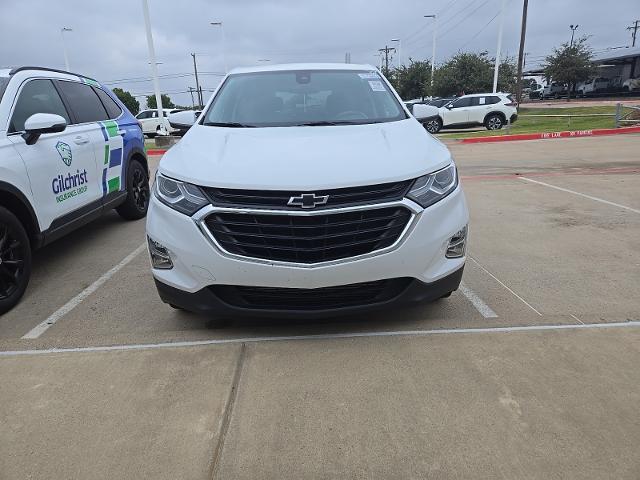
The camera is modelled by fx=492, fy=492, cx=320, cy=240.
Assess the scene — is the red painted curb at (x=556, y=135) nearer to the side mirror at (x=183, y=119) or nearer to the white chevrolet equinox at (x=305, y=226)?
the side mirror at (x=183, y=119)

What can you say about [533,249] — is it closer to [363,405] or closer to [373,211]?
[373,211]

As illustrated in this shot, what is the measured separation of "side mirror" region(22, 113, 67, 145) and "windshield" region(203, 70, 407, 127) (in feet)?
3.89

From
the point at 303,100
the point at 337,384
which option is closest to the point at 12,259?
the point at 303,100

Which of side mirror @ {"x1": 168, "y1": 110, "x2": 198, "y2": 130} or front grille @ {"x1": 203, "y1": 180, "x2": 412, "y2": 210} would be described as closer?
front grille @ {"x1": 203, "y1": 180, "x2": 412, "y2": 210}

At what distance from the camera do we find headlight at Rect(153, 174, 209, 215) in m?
2.85

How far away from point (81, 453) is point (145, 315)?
4.78ft

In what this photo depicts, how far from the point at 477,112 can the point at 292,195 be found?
21.4m

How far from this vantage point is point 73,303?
3885 millimetres

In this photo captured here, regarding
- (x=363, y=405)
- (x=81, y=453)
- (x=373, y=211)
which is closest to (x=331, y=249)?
(x=373, y=211)

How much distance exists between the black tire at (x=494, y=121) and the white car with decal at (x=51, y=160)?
63.5 ft

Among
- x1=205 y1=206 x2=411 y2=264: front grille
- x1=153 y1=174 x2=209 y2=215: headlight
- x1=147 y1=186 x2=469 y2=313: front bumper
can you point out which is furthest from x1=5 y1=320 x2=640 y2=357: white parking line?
x1=153 y1=174 x2=209 y2=215: headlight

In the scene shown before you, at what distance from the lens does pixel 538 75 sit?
2840 inches

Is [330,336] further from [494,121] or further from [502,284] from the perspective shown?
[494,121]

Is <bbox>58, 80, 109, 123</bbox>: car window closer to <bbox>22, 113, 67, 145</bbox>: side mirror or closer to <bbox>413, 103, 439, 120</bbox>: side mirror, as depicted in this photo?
<bbox>22, 113, 67, 145</bbox>: side mirror
